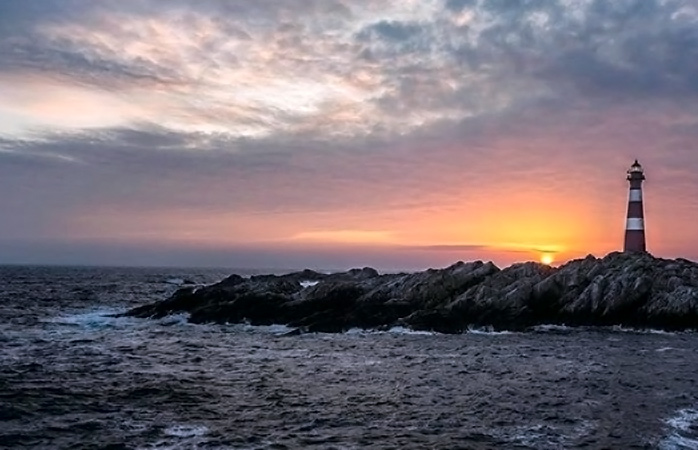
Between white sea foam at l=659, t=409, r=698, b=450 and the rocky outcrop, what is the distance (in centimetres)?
2092

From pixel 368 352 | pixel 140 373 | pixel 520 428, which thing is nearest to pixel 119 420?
pixel 140 373

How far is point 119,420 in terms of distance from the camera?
17.4m

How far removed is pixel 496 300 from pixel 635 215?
82.0 feet

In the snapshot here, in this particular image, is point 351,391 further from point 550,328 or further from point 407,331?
point 550,328

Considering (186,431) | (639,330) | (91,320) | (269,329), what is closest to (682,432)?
(186,431)

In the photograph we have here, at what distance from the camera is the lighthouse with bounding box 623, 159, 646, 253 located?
59.0 meters

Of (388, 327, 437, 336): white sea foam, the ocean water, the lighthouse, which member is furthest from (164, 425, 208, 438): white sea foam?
the lighthouse

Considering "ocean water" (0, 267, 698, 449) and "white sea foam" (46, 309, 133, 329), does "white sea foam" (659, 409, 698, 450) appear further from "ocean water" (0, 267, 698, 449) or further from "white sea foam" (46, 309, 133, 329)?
"white sea foam" (46, 309, 133, 329)

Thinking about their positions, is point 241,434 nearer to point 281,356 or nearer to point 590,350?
point 281,356

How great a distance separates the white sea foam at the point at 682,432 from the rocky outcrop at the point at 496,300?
68.6ft

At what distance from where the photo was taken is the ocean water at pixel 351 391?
16.0 meters

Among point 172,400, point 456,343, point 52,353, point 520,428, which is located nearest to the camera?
point 520,428

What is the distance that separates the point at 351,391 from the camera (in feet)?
70.8

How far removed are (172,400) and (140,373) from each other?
17.7 feet
